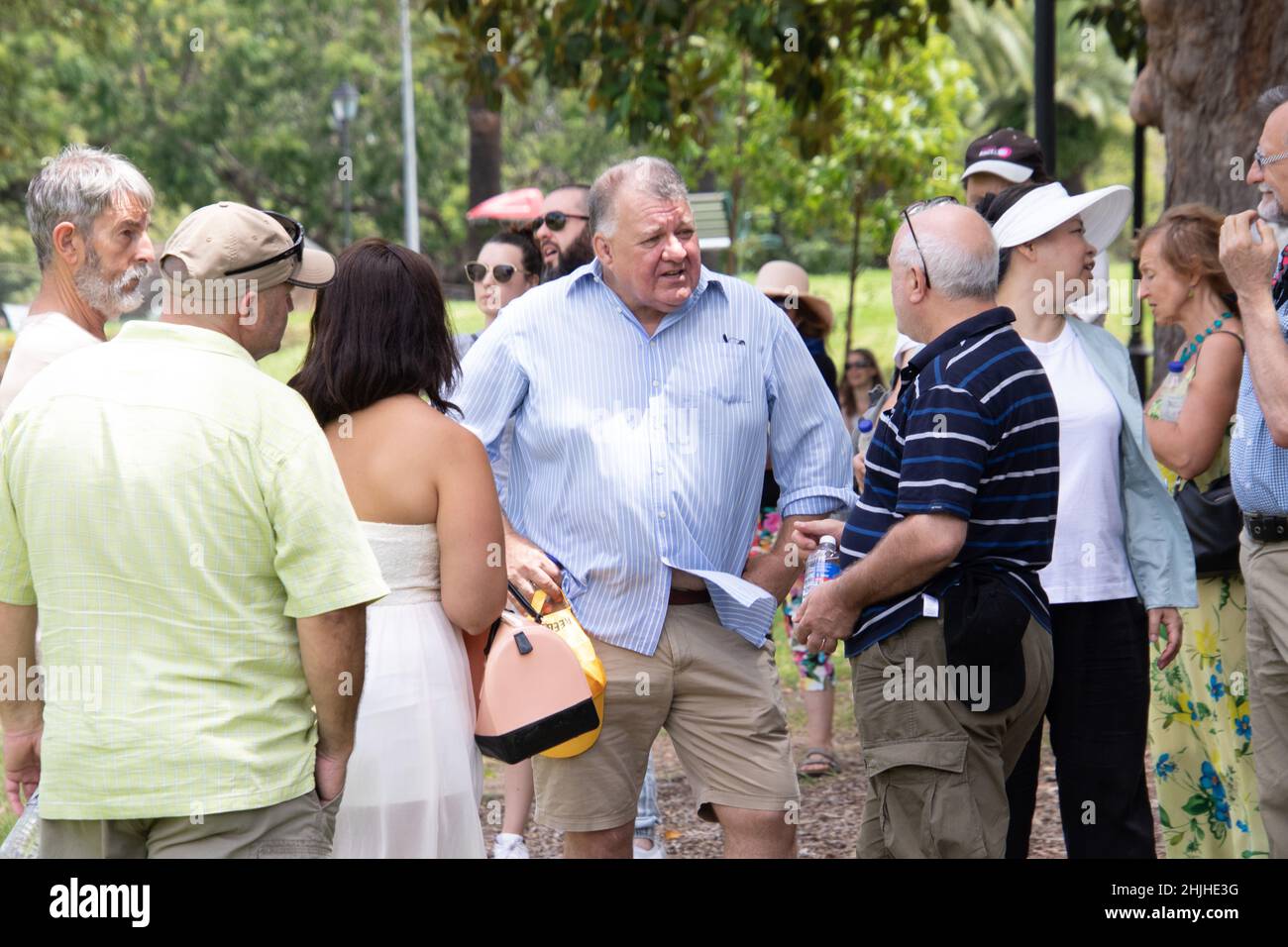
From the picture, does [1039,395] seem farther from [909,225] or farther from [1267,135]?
[1267,135]

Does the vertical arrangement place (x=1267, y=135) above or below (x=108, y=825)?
above

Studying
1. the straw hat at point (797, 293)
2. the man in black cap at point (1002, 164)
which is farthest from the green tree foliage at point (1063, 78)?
the man in black cap at point (1002, 164)

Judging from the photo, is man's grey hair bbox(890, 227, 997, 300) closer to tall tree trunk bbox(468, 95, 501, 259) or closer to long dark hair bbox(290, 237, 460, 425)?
long dark hair bbox(290, 237, 460, 425)

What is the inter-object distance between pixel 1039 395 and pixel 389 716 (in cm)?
162

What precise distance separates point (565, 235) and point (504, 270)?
1.28ft

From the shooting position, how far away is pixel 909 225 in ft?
11.6

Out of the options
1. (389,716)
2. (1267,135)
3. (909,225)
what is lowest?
(389,716)

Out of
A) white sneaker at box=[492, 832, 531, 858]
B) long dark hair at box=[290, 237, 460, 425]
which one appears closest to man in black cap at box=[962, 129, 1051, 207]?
long dark hair at box=[290, 237, 460, 425]

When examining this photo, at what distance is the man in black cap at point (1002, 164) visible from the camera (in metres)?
5.55

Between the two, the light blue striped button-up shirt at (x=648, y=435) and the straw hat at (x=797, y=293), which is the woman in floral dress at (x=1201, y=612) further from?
the straw hat at (x=797, y=293)

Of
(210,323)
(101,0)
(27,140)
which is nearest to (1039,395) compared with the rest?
(210,323)

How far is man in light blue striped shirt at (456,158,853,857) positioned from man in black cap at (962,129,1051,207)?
1.84m

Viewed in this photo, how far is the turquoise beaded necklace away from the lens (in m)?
4.42

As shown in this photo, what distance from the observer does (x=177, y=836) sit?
9.02ft
